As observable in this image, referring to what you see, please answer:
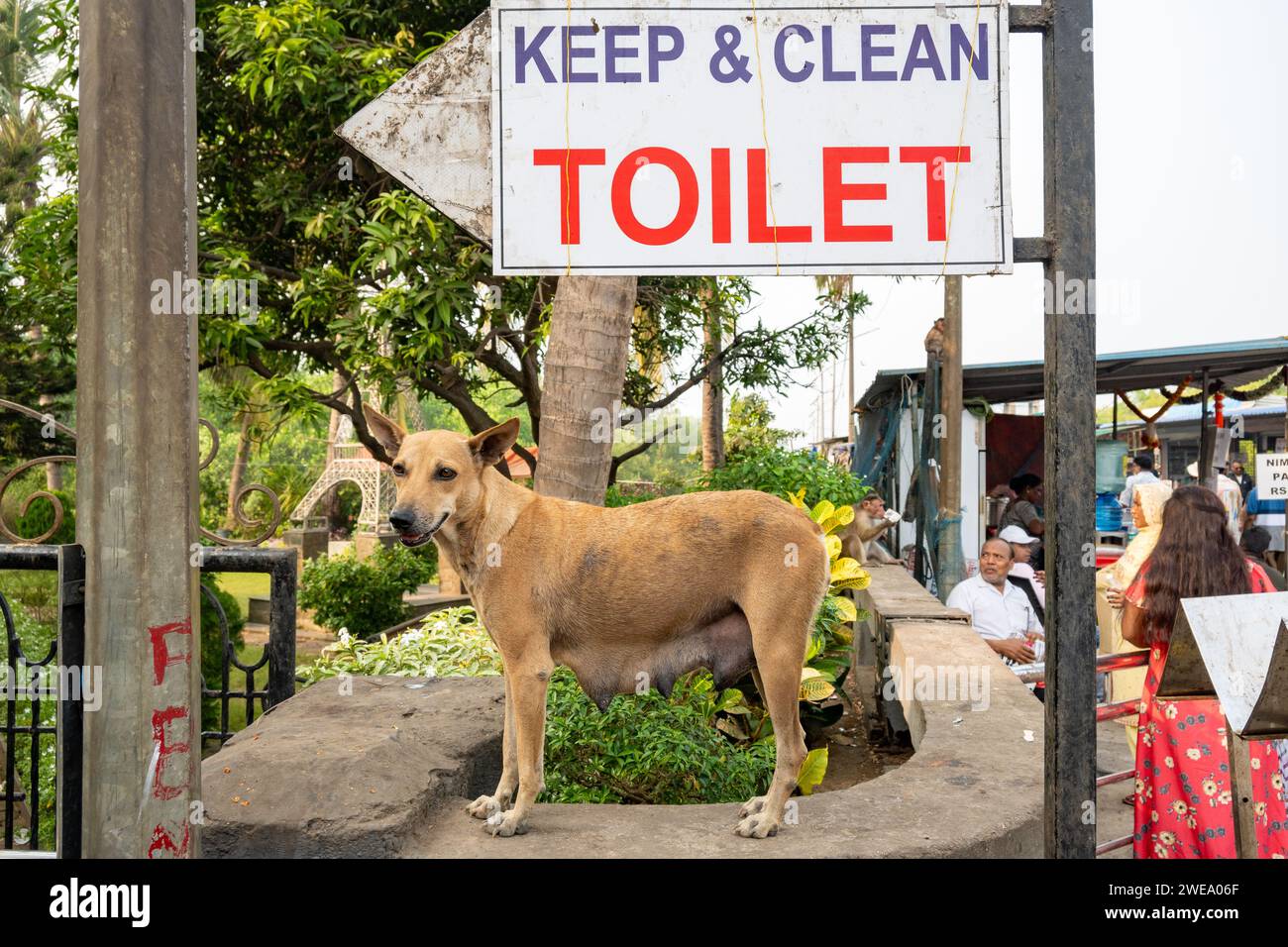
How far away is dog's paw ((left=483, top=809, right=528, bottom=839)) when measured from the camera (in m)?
3.36

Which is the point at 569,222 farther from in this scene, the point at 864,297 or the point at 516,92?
the point at 864,297

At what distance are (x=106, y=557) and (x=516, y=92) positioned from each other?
1.59 meters

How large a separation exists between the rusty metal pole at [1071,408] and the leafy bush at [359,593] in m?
13.4

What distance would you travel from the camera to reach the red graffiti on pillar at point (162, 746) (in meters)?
2.53

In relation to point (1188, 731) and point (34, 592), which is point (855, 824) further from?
point (34, 592)

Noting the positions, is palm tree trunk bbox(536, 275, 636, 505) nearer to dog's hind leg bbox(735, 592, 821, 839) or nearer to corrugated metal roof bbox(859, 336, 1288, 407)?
dog's hind leg bbox(735, 592, 821, 839)

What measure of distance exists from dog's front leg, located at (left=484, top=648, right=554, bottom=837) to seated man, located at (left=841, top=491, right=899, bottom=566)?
5832 millimetres

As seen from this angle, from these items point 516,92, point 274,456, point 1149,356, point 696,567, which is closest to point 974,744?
point 696,567

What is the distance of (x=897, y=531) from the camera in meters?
15.7

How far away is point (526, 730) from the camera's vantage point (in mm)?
3449

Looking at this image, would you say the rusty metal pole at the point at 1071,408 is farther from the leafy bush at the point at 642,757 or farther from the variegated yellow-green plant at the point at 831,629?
the variegated yellow-green plant at the point at 831,629

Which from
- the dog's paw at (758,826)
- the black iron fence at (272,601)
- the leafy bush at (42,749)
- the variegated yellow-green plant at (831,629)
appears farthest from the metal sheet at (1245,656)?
the leafy bush at (42,749)

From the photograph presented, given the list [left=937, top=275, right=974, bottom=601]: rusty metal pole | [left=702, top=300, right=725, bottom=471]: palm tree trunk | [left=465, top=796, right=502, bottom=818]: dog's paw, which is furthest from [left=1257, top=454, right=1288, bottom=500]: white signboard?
[left=465, top=796, right=502, bottom=818]: dog's paw

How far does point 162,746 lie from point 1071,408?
97.6 inches
